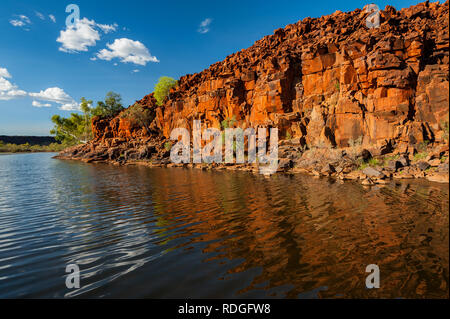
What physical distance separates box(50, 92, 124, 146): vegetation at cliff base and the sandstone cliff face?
127 feet

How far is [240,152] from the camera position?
40906mm

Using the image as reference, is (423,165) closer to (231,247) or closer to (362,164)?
(362,164)

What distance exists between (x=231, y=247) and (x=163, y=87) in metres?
75.2

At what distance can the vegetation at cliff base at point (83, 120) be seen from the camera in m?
82.2

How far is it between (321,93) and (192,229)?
1533 inches

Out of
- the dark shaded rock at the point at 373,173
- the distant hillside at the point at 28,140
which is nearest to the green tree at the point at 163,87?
the dark shaded rock at the point at 373,173

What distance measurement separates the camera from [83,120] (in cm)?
9394

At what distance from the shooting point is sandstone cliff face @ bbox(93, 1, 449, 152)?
27.5 m

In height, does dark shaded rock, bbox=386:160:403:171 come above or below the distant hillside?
below

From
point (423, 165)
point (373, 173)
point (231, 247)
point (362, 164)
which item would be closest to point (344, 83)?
point (362, 164)

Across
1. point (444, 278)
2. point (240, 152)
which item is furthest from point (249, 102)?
point (444, 278)

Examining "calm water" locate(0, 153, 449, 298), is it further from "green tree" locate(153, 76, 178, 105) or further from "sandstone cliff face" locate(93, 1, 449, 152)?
"green tree" locate(153, 76, 178, 105)

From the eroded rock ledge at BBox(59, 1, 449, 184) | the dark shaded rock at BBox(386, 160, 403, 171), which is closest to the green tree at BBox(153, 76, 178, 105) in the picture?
the eroded rock ledge at BBox(59, 1, 449, 184)
